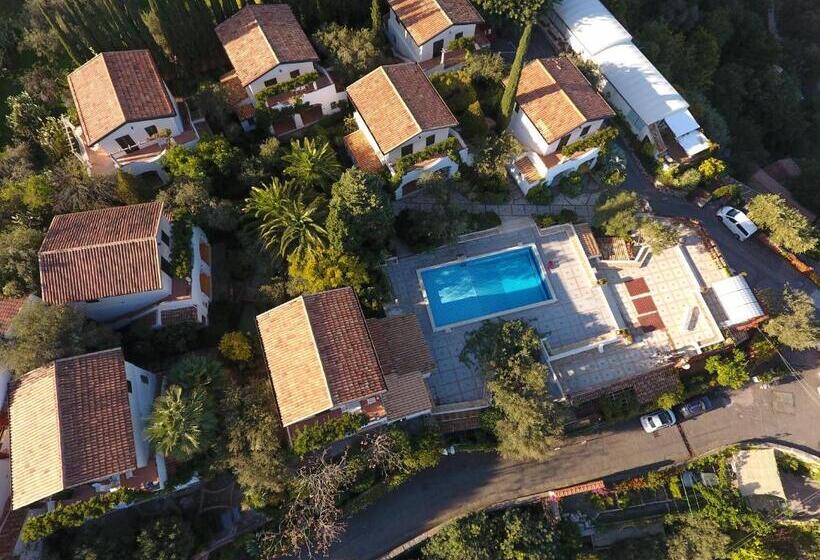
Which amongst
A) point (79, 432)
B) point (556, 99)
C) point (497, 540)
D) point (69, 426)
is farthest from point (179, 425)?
point (556, 99)

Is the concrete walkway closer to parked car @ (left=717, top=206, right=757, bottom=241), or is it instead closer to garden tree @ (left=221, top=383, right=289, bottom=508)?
garden tree @ (left=221, top=383, right=289, bottom=508)

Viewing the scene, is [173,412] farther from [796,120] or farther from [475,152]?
[796,120]

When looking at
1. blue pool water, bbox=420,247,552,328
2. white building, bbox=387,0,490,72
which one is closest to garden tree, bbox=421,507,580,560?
blue pool water, bbox=420,247,552,328

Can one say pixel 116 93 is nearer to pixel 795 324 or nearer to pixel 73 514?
pixel 73 514

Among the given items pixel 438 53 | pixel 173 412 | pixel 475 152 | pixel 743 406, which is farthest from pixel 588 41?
pixel 173 412

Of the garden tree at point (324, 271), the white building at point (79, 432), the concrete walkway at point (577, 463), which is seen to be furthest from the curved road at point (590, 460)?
the garden tree at point (324, 271)

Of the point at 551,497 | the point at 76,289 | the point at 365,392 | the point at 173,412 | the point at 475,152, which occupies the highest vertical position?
the point at 475,152

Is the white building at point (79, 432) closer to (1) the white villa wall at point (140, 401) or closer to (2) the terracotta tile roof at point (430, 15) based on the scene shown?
(1) the white villa wall at point (140, 401)
